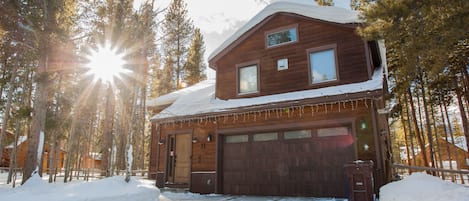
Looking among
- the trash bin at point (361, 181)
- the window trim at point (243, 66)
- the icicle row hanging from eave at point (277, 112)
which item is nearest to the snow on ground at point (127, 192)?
the trash bin at point (361, 181)

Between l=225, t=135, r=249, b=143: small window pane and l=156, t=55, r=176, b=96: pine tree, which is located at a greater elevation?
l=156, t=55, r=176, b=96: pine tree

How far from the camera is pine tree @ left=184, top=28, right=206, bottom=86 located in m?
21.9

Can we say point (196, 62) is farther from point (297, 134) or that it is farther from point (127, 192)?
point (127, 192)

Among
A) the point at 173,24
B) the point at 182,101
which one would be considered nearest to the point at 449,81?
the point at 182,101

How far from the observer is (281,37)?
30.7 ft

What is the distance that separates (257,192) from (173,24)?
55.8 feet

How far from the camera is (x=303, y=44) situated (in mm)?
8828

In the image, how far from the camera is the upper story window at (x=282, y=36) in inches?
359

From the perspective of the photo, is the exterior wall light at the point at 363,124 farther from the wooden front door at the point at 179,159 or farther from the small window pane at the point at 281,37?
the wooden front door at the point at 179,159

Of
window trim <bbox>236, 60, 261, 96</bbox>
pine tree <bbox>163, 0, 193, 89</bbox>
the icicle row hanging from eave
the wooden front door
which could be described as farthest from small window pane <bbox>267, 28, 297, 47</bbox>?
pine tree <bbox>163, 0, 193, 89</bbox>

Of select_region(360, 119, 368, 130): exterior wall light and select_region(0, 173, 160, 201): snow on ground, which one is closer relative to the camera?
select_region(0, 173, 160, 201): snow on ground

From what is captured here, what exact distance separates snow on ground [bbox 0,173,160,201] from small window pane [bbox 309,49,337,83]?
534cm

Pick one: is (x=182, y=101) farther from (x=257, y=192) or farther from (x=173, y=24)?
(x=173, y=24)

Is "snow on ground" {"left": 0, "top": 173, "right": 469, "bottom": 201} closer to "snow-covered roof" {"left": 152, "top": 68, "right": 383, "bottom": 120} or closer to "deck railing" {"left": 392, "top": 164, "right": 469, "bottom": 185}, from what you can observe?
"deck railing" {"left": 392, "top": 164, "right": 469, "bottom": 185}
